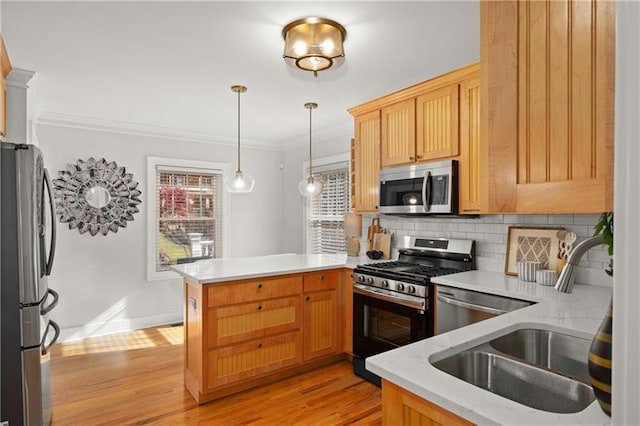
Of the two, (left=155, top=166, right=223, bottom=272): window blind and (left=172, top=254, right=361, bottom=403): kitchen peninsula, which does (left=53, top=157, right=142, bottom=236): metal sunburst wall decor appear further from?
(left=172, top=254, right=361, bottom=403): kitchen peninsula

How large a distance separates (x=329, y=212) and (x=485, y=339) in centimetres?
368

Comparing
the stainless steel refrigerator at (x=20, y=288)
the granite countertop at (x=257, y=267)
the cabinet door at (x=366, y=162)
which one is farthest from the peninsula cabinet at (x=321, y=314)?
the stainless steel refrigerator at (x=20, y=288)

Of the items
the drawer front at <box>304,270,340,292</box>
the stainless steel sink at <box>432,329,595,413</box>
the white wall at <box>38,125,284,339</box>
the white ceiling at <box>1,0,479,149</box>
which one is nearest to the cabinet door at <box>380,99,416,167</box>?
the white ceiling at <box>1,0,479,149</box>

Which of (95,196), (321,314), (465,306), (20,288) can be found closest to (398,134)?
(465,306)

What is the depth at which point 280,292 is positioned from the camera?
9.72 feet

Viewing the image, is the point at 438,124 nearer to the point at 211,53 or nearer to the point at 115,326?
the point at 211,53

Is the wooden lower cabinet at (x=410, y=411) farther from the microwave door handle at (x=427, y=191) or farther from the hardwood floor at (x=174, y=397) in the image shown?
the microwave door handle at (x=427, y=191)

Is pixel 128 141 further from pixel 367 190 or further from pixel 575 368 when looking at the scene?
pixel 575 368

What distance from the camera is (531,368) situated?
1.15 meters

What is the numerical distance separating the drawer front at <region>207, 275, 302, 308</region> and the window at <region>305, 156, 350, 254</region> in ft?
5.94

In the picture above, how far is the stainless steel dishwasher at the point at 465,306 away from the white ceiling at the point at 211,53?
159 cm

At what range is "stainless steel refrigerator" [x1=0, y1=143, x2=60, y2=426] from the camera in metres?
1.90

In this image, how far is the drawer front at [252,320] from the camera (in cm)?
269

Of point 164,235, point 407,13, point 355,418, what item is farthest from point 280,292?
point 164,235
